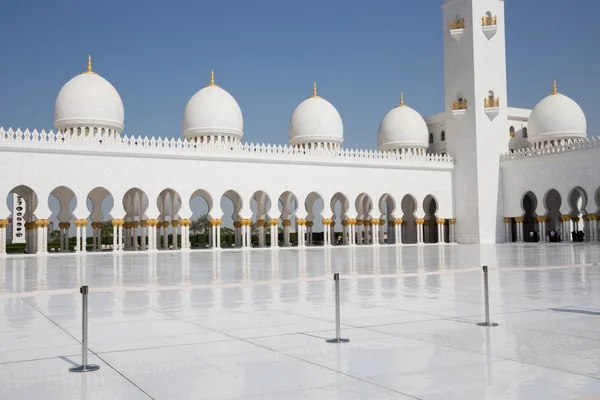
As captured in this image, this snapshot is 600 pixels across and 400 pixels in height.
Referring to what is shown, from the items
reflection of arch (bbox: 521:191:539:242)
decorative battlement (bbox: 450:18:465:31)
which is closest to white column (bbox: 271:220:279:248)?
reflection of arch (bbox: 521:191:539:242)

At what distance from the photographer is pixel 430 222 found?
3350 centimetres

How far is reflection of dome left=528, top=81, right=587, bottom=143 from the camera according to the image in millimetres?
29812

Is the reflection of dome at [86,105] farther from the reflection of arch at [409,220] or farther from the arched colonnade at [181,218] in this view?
the reflection of arch at [409,220]

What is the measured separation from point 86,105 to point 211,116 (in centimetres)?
516

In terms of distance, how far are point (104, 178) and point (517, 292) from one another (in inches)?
721

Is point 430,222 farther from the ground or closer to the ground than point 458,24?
closer to the ground

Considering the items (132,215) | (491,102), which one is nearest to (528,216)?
(491,102)

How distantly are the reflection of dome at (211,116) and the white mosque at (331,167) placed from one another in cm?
6

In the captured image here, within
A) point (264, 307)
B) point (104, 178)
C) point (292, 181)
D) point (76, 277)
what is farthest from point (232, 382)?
point (292, 181)

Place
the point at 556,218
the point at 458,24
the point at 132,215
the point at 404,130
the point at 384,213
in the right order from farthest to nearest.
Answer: the point at 384,213
the point at 556,218
the point at 404,130
the point at 458,24
the point at 132,215

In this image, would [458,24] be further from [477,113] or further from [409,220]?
[409,220]

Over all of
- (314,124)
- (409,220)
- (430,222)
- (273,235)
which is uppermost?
(314,124)

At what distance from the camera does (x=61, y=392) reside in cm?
320

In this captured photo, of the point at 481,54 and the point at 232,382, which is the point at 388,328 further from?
the point at 481,54
